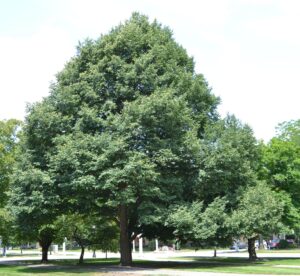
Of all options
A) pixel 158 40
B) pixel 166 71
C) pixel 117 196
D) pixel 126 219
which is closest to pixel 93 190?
pixel 117 196

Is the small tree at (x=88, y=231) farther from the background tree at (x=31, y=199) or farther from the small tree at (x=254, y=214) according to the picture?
the small tree at (x=254, y=214)

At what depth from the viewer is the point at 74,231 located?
39281 millimetres

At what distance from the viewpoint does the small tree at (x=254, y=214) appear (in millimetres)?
31234

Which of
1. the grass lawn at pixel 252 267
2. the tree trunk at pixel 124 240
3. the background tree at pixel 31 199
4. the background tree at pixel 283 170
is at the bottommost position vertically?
the grass lawn at pixel 252 267

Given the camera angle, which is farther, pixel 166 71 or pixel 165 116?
pixel 166 71

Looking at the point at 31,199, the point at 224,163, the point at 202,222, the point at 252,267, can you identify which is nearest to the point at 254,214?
the point at 202,222

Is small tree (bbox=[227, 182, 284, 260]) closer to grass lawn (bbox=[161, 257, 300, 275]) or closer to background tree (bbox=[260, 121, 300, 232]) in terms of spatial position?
grass lawn (bbox=[161, 257, 300, 275])

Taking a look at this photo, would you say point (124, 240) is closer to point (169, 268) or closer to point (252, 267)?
point (169, 268)

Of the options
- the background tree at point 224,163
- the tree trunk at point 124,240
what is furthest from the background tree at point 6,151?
the background tree at point 224,163

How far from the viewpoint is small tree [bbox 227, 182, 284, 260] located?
3123 cm

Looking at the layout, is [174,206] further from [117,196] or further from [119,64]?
[119,64]

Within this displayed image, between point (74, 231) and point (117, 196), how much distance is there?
38.1 feet

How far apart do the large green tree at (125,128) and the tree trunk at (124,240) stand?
0.07 metres

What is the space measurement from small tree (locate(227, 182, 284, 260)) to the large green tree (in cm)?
382
